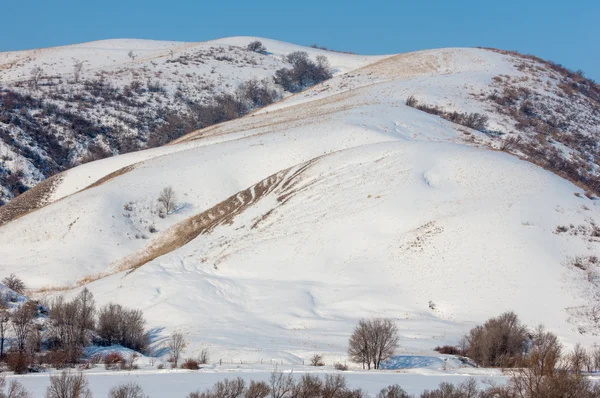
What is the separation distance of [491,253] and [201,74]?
337ft

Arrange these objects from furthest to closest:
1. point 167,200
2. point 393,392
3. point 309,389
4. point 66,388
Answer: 1. point 167,200
2. point 393,392
3. point 309,389
4. point 66,388

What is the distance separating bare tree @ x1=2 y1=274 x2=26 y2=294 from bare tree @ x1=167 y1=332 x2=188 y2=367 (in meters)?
18.3

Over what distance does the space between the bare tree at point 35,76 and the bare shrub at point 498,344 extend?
100943 millimetres

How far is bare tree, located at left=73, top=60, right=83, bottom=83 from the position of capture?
402 ft

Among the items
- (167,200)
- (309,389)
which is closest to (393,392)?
(309,389)

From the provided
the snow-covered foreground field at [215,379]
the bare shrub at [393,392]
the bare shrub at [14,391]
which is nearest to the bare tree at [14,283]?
the snow-covered foreground field at [215,379]

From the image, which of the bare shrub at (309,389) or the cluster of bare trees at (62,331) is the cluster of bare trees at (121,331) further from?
the bare shrub at (309,389)

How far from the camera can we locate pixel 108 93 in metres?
116

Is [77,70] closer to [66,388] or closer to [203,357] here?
[203,357]

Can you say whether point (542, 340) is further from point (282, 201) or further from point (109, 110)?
point (109, 110)

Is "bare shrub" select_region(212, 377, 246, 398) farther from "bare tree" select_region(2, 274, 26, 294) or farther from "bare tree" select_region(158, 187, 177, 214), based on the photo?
"bare tree" select_region(158, 187, 177, 214)

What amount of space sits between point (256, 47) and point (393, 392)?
144 m

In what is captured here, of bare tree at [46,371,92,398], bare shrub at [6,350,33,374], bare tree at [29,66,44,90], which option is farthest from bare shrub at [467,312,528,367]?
bare tree at [29,66,44,90]

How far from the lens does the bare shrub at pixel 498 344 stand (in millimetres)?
30433
